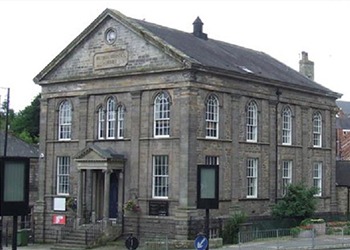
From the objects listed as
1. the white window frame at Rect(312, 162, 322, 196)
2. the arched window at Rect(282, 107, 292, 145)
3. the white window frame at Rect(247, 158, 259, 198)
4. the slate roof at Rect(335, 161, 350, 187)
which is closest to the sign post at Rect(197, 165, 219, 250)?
the white window frame at Rect(247, 158, 259, 198)

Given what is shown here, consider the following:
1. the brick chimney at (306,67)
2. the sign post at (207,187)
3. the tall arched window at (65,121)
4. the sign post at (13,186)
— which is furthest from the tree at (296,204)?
the sign post at (13,186)

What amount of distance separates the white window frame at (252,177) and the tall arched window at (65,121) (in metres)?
10.6

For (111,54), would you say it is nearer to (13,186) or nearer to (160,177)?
(160,177)

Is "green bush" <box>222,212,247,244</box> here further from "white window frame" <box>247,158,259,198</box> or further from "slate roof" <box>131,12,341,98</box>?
"slate roof" <box>131,12,341,98</box>

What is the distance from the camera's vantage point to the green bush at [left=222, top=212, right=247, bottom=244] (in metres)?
37.0

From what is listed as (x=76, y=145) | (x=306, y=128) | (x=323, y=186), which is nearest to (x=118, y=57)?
(x=76, y=145)

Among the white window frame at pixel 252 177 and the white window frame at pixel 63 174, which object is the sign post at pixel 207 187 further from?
the white window frame at pixel 63 174

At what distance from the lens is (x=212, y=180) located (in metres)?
18.6

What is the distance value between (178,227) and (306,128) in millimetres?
13011

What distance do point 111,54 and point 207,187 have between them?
74.3ft

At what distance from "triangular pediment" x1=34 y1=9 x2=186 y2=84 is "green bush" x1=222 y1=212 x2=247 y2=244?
8.37 m

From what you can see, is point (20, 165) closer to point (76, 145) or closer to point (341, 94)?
point (76, 145)

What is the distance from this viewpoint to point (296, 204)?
1612 inches

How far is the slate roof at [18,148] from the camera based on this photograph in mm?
51931
